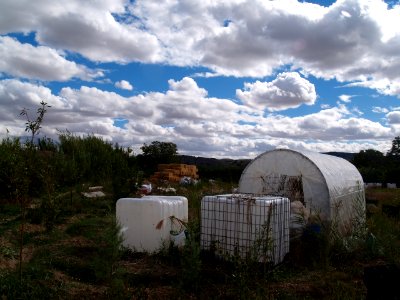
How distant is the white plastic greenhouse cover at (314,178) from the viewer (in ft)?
27.8

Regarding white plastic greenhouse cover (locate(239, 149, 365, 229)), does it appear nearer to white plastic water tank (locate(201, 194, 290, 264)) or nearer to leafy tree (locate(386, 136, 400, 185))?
white plastic water tank (locate(201, 194, 290, 264))

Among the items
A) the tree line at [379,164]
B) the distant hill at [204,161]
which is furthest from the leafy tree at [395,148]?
the distant hill at [204,161]

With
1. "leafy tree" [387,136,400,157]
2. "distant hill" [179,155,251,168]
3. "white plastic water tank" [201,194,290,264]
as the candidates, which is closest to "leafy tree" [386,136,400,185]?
"leafy tree" [387,136,400,157]

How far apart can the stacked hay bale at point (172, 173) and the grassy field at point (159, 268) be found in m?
10.9

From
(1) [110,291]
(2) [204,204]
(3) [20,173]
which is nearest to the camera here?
(1) [110,291]

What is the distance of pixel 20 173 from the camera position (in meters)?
4.81

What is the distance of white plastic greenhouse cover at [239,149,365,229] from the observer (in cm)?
848

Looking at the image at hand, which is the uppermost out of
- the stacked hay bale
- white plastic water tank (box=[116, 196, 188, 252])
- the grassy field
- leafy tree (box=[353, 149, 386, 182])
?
leafy tree (box=[353, 149, 386, 182])

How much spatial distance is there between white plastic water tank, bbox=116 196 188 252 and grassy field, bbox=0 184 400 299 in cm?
21

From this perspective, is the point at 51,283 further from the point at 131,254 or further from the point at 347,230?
the point at 347,230

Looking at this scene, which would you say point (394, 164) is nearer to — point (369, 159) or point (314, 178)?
point (369, 159)

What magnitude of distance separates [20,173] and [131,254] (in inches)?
107

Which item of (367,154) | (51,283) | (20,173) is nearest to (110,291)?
(51,283)

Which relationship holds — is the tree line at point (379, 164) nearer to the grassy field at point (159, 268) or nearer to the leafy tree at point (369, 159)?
the leafy tree at point (369, 159)
